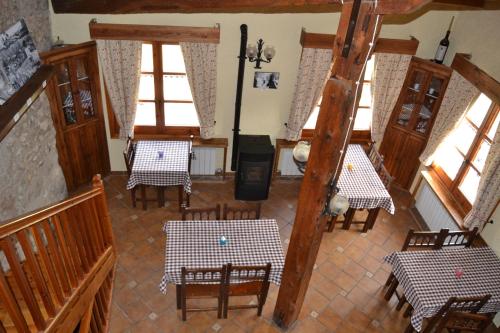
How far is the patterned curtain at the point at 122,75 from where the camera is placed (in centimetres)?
588

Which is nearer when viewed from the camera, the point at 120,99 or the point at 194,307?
the point at 194,307

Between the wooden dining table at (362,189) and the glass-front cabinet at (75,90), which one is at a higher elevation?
the glass-front cabinet at (75,90)

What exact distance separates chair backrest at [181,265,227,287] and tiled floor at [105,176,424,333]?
0.82 meters

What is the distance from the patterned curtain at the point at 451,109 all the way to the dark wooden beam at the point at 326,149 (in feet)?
10.5

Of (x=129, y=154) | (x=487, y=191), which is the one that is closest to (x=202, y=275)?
(x=129, y=154)

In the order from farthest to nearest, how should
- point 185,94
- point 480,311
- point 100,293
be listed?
point 185,94, point 480,311, point 100,293

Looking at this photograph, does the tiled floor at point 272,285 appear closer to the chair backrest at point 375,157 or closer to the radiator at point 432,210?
the radiator at point 432,210

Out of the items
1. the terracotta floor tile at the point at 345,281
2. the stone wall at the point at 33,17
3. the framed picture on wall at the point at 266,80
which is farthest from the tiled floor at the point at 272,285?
the stone wall at the point at 33,17

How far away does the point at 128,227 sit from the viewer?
6.20 m

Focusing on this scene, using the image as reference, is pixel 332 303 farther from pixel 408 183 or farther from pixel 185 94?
pixel 185 94

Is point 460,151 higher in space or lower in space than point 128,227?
higher

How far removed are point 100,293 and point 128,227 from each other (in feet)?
7.73

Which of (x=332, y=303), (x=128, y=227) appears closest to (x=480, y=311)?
(x=332, y=303)

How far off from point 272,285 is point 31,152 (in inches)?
134
